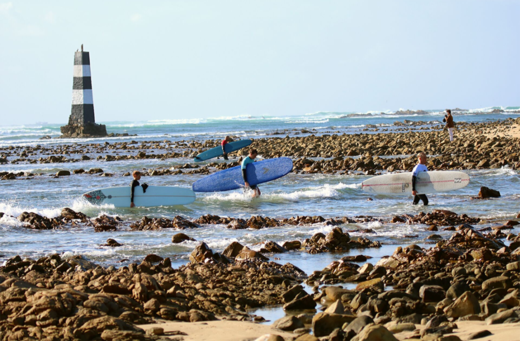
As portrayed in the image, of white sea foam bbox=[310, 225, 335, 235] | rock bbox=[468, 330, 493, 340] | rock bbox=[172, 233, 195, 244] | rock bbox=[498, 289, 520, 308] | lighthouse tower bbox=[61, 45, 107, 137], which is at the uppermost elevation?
lighthouse tower bbox=[61, 45, 107, 137]

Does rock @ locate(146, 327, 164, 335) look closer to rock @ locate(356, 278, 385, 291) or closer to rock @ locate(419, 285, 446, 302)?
rock @ locate(356, 278, 385, 291)

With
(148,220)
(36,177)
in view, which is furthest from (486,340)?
(36,177)

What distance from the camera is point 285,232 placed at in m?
12.2

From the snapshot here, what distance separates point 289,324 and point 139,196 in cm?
1193

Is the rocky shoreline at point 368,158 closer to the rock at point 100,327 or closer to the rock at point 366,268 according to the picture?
the rock at point 366,268

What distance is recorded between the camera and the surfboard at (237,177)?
20156 millimetres

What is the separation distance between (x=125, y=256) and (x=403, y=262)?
15.5ft

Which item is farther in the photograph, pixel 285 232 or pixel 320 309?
pixel 285 232

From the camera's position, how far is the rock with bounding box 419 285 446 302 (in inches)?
268

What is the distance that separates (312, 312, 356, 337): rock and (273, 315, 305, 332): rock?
36 centimetres

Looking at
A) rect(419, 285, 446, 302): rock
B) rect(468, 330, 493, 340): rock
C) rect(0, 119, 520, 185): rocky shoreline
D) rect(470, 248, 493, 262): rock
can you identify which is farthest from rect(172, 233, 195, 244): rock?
rect(0, 119, 520, 185): rocky shoreline

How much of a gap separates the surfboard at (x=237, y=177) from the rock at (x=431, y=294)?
13.3 meters

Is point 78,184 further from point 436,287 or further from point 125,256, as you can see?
point 436,287

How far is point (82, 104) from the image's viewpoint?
5912 centimetres
